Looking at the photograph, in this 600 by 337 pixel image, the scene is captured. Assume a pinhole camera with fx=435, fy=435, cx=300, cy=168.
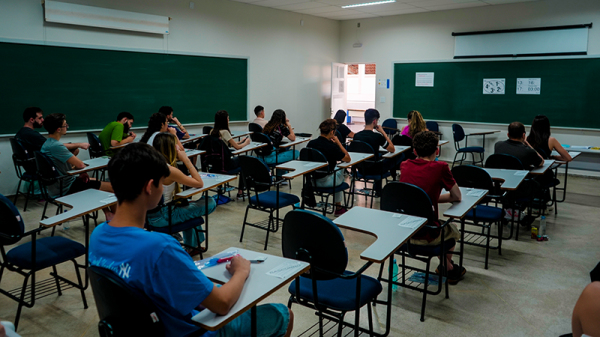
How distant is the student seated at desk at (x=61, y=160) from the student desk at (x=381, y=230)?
266 cm

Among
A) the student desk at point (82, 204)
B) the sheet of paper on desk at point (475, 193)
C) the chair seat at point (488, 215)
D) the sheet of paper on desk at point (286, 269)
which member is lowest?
the chair seat at point (488, 215)

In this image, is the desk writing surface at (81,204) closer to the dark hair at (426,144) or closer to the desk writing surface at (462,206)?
the dark hair at (426,144)

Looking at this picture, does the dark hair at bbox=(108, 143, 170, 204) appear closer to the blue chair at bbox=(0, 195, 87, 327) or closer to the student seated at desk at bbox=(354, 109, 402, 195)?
the blue chair at bbox=(0, 195, 87, 327)

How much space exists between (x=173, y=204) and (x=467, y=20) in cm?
754

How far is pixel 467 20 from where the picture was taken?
28.6 feet

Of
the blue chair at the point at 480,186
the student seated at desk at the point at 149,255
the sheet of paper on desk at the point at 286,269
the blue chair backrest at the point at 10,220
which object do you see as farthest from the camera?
the blue chair at the point at 480,186

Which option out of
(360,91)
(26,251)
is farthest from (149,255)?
(360,91)

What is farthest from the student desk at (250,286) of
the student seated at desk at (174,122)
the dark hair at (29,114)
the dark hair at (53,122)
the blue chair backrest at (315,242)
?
the student seated at desk at (174,122)

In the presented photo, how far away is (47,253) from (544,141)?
5.02 m

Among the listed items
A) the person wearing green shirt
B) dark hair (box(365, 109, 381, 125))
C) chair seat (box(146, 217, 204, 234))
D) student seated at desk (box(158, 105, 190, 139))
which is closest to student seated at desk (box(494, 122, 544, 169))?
dark hair (box(365, 109, 381, 125))

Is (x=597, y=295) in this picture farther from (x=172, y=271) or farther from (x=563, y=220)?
(x=563, y=220)

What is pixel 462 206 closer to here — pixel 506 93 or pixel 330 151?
pixel 330 151

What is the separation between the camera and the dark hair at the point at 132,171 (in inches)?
58.9

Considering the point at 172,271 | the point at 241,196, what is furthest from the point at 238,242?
the point at 172,271
